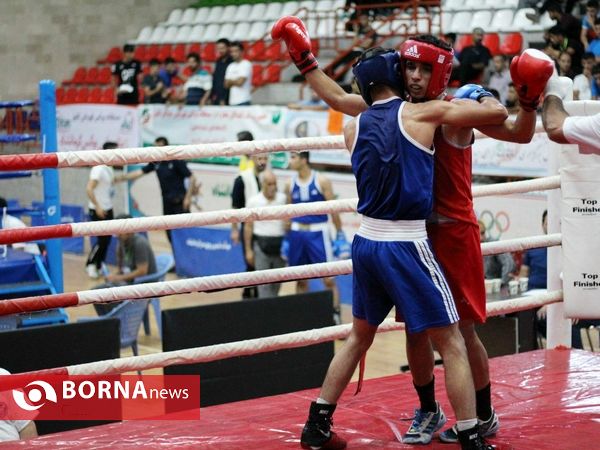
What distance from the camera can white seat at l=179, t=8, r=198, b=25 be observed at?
689 inches

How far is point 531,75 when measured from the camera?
9.81 feet

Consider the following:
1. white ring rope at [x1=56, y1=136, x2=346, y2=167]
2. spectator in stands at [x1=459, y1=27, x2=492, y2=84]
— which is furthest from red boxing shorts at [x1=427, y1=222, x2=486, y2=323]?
spectator in stands at [x1=459, y1=27, x2=492, y2=84]

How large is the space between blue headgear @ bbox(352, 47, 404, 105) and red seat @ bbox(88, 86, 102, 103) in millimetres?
13049

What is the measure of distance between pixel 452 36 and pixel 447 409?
7769 mm

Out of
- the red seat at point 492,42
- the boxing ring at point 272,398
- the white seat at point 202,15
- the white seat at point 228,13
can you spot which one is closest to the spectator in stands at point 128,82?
the white seat at point 228,13

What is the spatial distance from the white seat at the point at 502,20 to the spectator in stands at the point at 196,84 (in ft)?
11.9

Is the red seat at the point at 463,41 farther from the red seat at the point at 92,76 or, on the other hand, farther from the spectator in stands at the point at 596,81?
the red seat at the point at 92,76

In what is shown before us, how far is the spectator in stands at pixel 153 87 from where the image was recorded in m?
14.1

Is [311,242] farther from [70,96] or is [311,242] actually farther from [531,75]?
[70,96]

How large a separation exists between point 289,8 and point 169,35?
8.51 feet

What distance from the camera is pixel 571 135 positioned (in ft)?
9.85

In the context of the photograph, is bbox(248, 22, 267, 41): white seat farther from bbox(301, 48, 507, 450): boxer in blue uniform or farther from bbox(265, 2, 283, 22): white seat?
bbox(301, 48, 507, 450): boxer in blue uniform

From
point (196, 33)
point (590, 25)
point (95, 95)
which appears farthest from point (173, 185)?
point (196, 33)

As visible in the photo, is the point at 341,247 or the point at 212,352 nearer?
the point at 212,352
